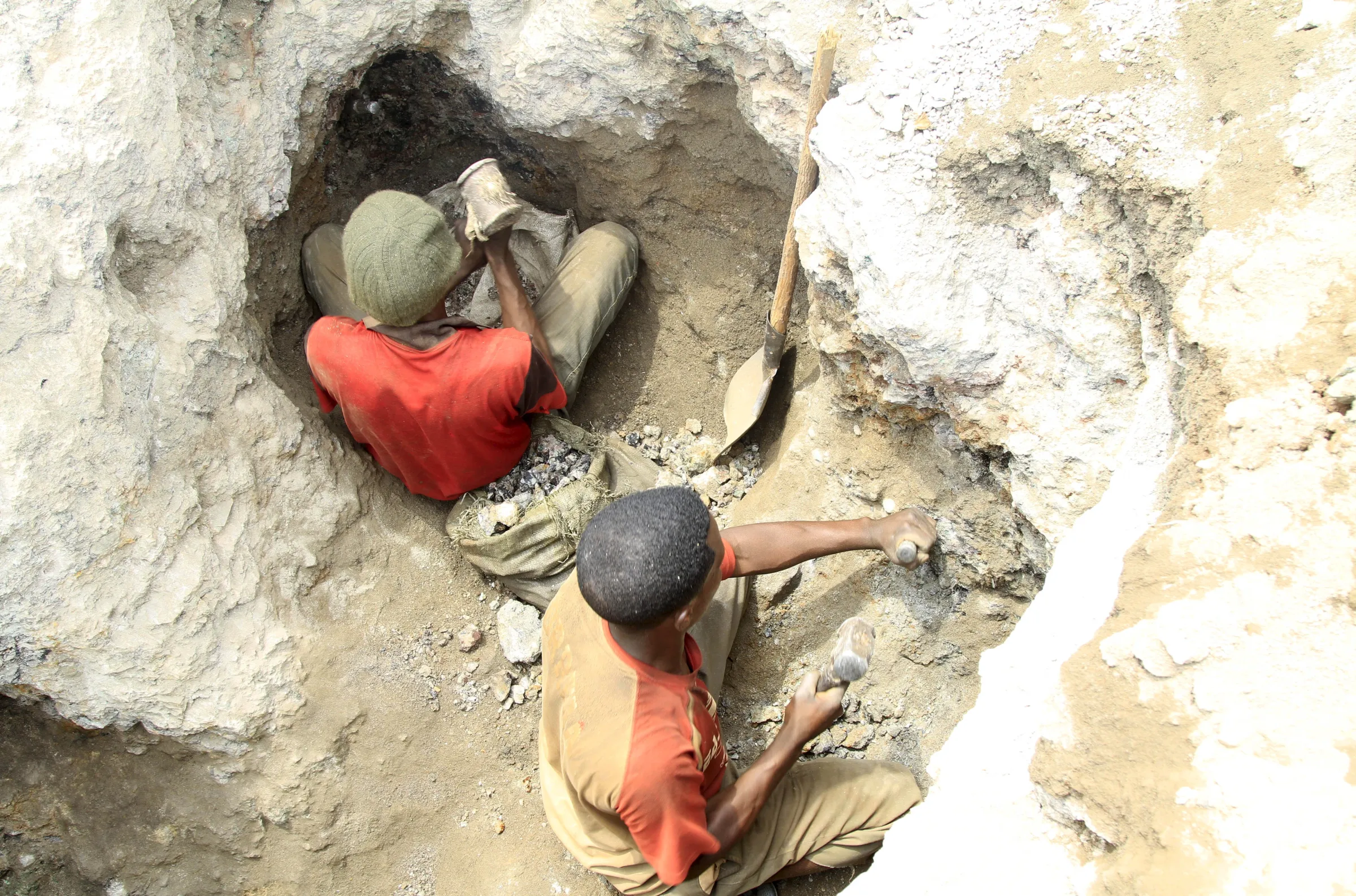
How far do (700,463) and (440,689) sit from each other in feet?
3.58

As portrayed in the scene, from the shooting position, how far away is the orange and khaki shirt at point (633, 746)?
170 cm

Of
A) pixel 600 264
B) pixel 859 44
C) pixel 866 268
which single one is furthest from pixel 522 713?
pixel 859 44

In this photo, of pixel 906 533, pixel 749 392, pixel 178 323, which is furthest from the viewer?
pixel 749 392

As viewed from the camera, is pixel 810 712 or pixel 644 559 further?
pixel 810 712

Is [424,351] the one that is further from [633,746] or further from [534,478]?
[633,746]

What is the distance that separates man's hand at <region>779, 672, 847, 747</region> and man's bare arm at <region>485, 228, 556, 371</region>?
1126mm

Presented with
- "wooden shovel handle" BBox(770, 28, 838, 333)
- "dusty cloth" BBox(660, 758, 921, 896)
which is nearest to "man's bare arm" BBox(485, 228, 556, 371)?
"wooden shovel handle" BBox(770, 28, 838, 333)

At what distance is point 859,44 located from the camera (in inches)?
82.4

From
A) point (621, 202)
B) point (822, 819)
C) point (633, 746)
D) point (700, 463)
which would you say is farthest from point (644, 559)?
point (621, 202)

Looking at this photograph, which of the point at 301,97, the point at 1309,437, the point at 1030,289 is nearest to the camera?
the point at 1309,437

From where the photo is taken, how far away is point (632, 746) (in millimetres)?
1691

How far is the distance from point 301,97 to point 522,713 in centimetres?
192

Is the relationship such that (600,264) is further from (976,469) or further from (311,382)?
(976,469)

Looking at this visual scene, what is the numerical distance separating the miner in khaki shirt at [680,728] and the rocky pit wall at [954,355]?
43 centimetres
